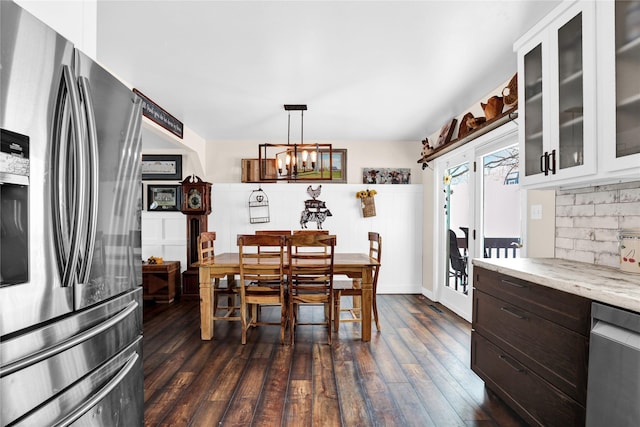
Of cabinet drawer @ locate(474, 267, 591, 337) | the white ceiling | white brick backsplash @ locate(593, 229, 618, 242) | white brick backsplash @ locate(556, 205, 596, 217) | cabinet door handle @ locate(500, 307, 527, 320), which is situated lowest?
cabinet door handle @ locate(500, 307, 527, 320)

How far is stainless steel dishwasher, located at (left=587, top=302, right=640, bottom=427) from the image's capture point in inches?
44.1

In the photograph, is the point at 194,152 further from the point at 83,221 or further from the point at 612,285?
the point at 612,285

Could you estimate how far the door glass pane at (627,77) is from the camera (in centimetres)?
144

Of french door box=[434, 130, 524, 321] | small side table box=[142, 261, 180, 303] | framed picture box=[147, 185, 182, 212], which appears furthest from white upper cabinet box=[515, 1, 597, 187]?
framed picture box=[147, 185, 182, 212]

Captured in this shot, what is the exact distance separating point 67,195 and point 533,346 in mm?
2138

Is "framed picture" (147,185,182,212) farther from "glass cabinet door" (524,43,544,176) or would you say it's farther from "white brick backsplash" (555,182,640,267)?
"white brick backsplash" (555,182,640,267)

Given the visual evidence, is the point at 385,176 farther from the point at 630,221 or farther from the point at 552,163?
the point at 630,221

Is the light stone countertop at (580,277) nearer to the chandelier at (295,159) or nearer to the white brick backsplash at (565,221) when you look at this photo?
the white brick backsplash at (565,221)

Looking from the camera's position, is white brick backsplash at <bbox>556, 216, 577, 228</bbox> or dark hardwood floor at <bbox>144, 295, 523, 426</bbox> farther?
white brick backsplash at <bbox>556, 216, 577, 228</bbox>

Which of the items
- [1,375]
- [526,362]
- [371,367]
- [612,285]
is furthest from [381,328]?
[1,375]

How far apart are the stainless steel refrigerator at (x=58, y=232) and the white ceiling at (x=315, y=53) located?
1257 millimetres

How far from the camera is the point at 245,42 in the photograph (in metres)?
2.34

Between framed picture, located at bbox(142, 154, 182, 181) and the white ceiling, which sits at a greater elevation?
the white ceiling

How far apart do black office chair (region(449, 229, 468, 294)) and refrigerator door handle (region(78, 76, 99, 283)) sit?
3.85 m
